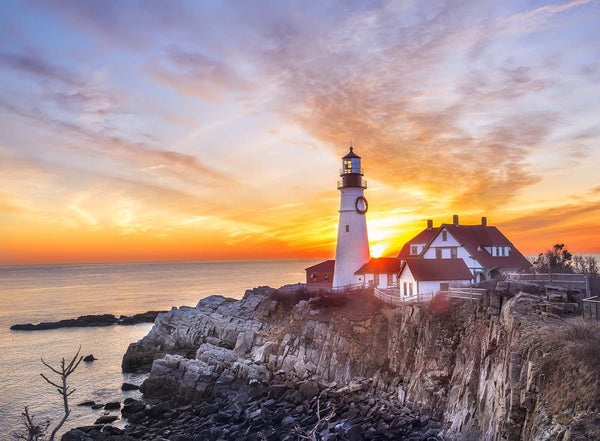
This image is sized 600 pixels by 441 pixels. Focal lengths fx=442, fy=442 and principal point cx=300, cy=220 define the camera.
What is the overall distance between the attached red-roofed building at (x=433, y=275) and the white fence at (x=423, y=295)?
1.50m

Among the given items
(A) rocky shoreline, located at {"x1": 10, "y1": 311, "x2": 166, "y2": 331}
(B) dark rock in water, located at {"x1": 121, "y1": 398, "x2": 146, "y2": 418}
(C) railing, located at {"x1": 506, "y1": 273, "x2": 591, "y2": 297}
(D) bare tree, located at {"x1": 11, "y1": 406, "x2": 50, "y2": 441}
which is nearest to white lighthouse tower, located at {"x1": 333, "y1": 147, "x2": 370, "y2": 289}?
(C) railing, located at {"x1": 506, "y1": 273, "x2": 591, "y2": 297}

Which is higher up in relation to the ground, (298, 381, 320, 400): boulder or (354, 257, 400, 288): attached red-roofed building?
(354, 257, 400, 288): attached red-roofed building

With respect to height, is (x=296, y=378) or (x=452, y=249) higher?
(x=452, y=249)

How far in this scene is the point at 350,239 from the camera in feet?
149

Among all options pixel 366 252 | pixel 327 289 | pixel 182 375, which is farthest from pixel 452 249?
pixel 182 375

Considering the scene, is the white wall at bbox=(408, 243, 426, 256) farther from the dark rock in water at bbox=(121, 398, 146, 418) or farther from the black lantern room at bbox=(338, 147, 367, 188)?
the dark rock in water at bbox=(121, 398, 146, 418)

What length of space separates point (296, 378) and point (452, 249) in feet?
64.0

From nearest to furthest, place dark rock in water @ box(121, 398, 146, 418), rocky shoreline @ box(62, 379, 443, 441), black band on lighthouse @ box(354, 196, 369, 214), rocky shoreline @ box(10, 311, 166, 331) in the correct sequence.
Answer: rocky shoreline @ box(62, 379, 443, 441) → dark rock in water @ box(121, 398, 146, 418) → black band on lighthouse @ box(354, 196, 369, 214) → rocky shoreline @ box(10, 311, 166, 331)

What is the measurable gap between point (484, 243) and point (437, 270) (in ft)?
31.1

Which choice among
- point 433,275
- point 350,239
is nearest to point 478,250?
point 433,275

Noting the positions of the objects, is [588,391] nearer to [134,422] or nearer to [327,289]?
[134,422]

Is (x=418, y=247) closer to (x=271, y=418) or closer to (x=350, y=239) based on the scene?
(x=350, y=239)

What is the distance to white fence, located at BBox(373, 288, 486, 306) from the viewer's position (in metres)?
28.2

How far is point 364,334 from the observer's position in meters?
32.7
